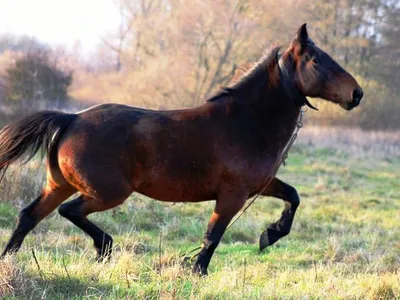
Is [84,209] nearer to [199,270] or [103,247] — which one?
[103,247]

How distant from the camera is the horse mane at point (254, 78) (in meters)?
5.09

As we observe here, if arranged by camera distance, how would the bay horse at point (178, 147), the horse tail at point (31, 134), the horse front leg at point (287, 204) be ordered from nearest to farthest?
the bay horse at point (178, 147)
the horse tail at point (31, 134)
the horse front leg at point (287, 204)

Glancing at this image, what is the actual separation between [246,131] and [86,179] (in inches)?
59.2

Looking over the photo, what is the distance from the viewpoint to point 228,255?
598 cm

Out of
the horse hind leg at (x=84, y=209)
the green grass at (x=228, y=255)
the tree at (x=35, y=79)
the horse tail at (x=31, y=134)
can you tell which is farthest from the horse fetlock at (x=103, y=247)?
the tree at (x=35, y=79)

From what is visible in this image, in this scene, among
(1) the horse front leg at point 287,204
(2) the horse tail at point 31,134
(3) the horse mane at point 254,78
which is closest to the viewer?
(2) the horse tail at point 31,134

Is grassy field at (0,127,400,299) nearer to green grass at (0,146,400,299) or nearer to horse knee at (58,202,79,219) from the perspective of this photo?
green grass at (0,146,400,299)

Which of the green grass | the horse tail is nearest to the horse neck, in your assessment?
the green grass

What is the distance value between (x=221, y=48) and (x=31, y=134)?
2254cm

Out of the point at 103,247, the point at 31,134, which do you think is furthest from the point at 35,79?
the point at 103,247

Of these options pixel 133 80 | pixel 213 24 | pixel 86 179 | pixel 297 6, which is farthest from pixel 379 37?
pixel 86 179

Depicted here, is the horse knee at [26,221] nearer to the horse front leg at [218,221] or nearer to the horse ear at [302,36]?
the horse front leg at [218,221]

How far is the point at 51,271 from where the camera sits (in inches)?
155

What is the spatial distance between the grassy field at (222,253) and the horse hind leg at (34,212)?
15 cm
